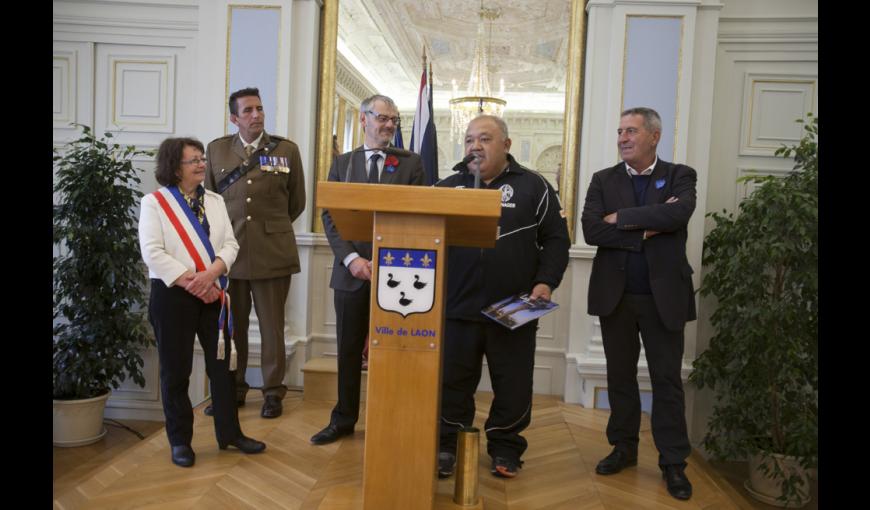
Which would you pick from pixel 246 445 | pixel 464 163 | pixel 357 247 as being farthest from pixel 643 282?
pixel 246 445

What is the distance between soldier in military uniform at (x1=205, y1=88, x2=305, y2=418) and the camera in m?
3.43

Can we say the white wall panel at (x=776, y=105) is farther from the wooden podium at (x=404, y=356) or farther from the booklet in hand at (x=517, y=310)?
the wooden podium at (x=404, y=356)

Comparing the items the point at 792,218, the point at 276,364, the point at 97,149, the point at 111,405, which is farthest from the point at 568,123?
the point at 111,405

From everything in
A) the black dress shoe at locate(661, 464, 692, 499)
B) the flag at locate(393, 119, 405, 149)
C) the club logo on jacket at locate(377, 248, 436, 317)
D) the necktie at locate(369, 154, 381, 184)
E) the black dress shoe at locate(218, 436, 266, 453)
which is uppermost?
the flag at locate(393, 119, 405, 149)

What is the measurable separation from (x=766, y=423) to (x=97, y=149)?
14.4ft

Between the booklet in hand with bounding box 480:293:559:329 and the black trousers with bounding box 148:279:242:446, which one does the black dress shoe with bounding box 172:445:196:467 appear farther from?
the booklet in hand with bounding box 480:293:559:329

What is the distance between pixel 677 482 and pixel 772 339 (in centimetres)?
120

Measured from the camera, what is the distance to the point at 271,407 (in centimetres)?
352

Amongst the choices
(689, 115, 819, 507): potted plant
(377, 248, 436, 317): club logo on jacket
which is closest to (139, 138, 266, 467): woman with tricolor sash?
(377, 248, 436, 317): club logo on jacket

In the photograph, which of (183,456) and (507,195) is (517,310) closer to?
(507,195)

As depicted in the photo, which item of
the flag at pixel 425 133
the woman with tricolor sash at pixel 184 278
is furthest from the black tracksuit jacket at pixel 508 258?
the flag at pixel 425 133

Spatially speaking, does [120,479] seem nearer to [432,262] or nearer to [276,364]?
[276,364]

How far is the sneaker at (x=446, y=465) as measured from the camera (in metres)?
2.63

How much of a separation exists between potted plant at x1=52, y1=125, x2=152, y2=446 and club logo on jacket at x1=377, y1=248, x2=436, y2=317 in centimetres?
287
